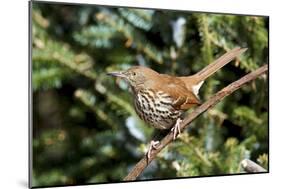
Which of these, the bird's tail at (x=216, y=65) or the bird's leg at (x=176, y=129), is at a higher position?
Answer: the bird's tail at (x=216, y=65)

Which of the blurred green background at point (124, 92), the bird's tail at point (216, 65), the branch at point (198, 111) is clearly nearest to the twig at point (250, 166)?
the blurred green background at point (124, 92)

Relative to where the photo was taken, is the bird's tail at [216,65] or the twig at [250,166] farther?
the twig at [250,166]

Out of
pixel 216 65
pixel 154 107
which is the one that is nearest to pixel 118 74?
pixel 154 107

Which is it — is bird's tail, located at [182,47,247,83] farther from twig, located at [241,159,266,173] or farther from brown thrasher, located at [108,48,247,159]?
A: twig, located at [241,159,266,173]

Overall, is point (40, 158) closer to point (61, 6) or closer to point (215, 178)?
point (61, 6)

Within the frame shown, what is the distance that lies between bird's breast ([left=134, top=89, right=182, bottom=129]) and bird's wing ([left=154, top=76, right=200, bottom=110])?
16 mm

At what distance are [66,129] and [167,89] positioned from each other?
373 millimetres

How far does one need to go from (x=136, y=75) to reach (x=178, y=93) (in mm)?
160

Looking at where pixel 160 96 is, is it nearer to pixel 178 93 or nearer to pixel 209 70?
pixel 178 93

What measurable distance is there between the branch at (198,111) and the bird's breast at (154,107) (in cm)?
7

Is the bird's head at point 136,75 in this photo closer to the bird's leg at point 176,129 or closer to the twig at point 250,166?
the bird's leg at point 176,129

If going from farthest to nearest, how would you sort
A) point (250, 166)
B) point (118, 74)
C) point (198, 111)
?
point (250, 166), point (198, 111), point (118, 74)

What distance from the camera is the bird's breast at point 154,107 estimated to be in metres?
1.96

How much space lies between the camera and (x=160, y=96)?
1974 mm
